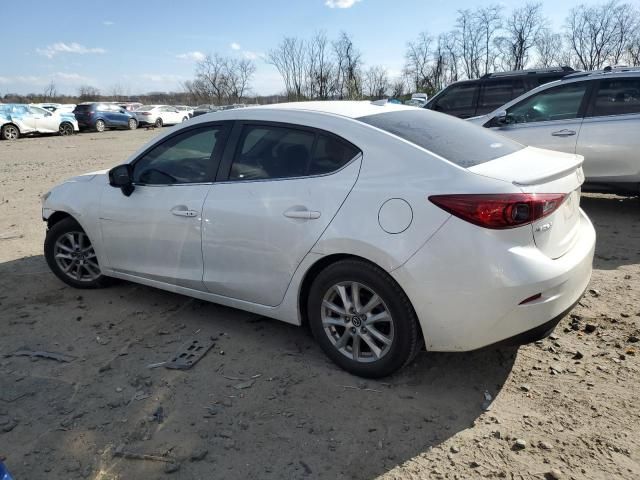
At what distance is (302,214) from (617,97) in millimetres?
5348

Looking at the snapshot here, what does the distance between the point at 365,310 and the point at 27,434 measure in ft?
6.31

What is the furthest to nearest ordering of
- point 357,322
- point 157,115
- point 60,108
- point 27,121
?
point 157,115, point 60,108, point 27,121, point 357,322

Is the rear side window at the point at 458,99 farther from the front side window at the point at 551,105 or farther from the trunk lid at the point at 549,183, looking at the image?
the trunk lid at the point at 549,183

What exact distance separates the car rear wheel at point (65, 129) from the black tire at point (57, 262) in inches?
967

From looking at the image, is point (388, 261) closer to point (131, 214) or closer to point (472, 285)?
point (472, 285)

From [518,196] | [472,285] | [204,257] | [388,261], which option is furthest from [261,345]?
[518,196]

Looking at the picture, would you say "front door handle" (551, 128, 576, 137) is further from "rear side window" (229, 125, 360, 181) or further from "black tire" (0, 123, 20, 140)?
"black tire" (0, 123, 20, 140)

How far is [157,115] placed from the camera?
34.5 meters

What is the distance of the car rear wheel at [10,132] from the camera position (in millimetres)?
23234

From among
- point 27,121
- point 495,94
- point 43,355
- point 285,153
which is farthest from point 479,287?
point 27,121

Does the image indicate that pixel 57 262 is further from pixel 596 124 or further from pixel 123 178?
pixel 596 124

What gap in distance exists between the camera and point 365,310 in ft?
9.82

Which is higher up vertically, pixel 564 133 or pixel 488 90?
pixel 488 90

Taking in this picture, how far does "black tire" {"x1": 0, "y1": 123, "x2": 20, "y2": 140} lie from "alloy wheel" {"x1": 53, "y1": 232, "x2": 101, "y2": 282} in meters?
22.4
